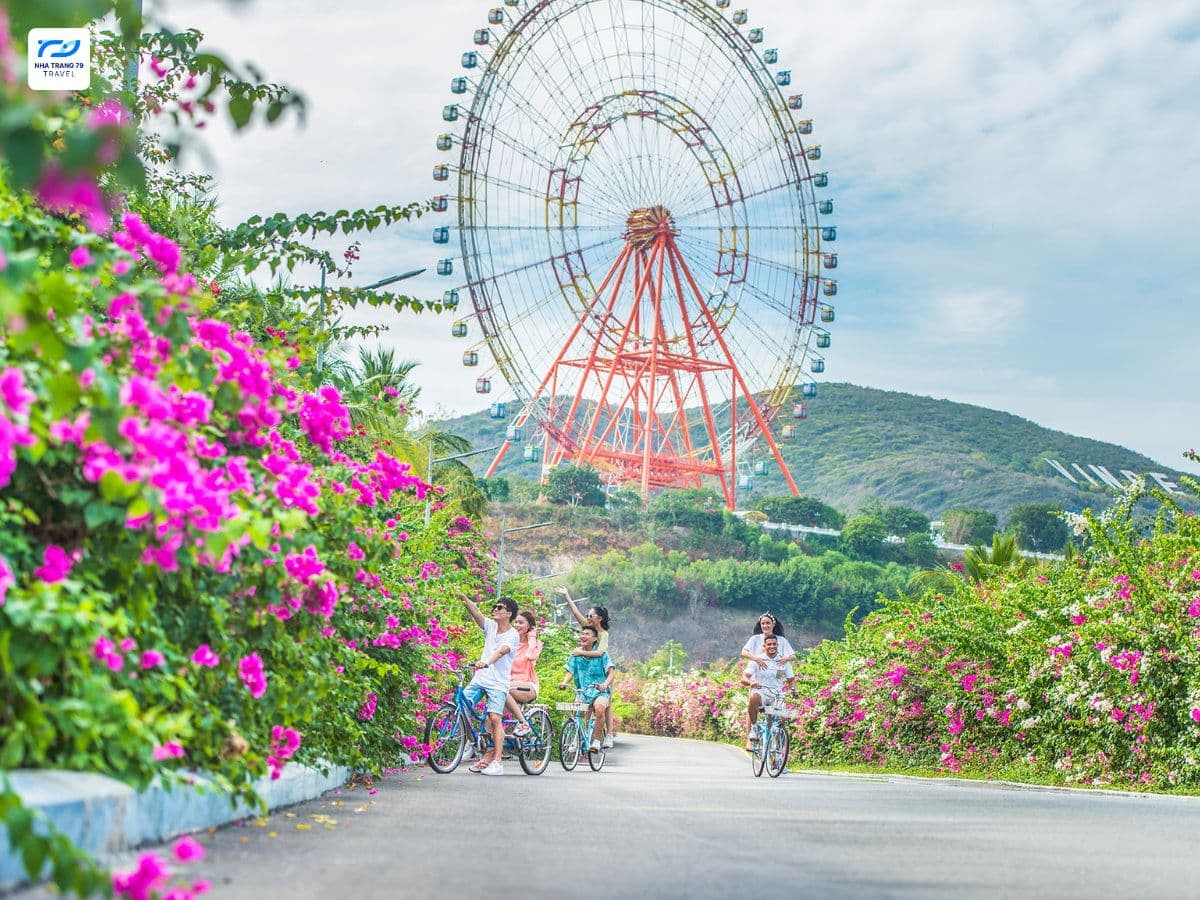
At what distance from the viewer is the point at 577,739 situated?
58.9 ft

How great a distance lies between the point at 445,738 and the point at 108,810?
9727mm

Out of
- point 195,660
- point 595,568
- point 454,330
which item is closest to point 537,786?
point 195,660

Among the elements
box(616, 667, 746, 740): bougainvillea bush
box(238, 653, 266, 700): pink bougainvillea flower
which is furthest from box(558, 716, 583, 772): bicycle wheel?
box(616, 667, 746, 740): bougainvillea bush

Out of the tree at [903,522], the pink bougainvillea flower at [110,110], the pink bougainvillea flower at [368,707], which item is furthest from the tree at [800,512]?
the pink bougainvillea flower at [110,110]

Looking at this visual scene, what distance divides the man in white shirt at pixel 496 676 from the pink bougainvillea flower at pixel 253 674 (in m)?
7.33

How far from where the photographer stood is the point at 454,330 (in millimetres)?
57188

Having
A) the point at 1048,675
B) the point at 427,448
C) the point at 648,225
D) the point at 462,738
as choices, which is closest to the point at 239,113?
the point at 462,738

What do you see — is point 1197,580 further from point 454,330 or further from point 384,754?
point 454,330

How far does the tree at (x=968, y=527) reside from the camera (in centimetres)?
13162

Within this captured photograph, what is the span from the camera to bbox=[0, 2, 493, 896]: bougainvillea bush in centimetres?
419

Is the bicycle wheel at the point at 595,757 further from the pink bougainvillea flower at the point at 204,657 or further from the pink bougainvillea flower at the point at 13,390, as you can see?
the pink bougainvillea flower at the point at 13,390

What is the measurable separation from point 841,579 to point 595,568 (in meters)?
17.2

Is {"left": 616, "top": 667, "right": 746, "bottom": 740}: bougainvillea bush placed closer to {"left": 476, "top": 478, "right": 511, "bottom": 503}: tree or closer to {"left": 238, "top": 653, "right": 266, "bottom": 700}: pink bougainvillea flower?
{"left": 238, "top": 653, "right": 266, "bottom": 700}: pink bougainvillea flower

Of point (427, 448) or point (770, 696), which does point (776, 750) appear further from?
point (427, 448)
